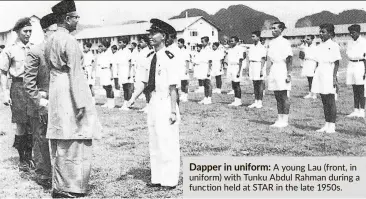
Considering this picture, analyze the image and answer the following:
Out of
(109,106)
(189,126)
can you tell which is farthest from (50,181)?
(109,106)

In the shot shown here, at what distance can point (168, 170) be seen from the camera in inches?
183

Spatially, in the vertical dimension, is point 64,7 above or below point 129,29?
below

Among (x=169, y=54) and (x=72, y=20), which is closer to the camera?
(x=72, y=20)

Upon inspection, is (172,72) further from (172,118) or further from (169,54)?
(172,118)

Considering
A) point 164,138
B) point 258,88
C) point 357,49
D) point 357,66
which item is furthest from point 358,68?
point 164,138

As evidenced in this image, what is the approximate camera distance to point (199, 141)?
277 inches

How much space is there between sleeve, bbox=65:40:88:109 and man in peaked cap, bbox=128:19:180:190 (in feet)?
2.65

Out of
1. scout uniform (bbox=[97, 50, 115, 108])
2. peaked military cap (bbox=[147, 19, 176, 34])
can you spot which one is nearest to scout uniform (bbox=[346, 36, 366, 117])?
peaked military cap (bbox=[147, 19, 176, 34])

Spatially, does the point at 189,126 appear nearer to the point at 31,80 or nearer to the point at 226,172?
the point at 226,172

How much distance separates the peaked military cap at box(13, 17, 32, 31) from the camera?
5.39 m

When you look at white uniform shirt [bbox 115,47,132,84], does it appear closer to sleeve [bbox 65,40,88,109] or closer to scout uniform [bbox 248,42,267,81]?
scout uniform [bbox 248,42,267,81]

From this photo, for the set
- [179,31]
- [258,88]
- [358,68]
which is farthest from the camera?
[179,31]

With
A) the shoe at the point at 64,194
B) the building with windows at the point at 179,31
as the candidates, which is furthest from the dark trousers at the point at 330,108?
the building with windows at the point at 179,31

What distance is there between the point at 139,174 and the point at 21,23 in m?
2.50
